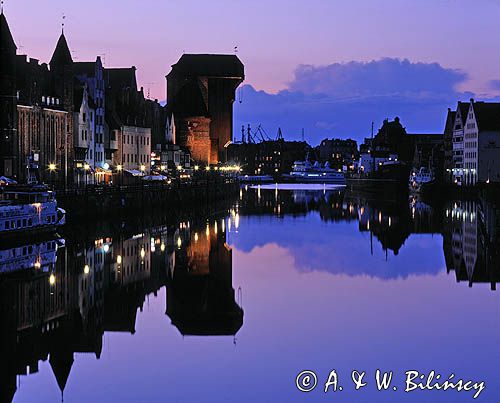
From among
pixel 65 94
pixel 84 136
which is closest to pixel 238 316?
pixel 65 94

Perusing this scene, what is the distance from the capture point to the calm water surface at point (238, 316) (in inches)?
774

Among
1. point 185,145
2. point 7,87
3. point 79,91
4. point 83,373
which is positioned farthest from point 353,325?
point 185,145

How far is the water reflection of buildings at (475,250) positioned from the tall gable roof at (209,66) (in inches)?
2832

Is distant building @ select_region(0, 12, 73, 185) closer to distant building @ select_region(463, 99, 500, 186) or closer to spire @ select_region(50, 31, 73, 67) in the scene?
spire @ select_region(50, 31, 73, 67)

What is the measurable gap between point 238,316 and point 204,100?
103 meters

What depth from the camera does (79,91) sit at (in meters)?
79.8

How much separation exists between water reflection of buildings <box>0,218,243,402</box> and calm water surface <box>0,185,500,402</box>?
0.07 metres

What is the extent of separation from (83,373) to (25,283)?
1241cm

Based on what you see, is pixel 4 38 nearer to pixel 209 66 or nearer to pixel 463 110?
pixel 209 66

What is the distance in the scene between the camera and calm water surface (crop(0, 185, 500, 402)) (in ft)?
64.5

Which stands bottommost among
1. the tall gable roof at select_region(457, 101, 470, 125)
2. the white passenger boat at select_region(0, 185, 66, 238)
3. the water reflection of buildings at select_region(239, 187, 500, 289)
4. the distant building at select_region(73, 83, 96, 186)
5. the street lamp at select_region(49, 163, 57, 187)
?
the water reflection of buildings at select_region(239, 187, 500, 289)

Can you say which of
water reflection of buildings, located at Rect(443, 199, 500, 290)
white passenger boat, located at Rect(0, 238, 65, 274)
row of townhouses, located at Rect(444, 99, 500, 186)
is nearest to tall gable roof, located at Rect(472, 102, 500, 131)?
row of townhouses, located at Rect(444, 99, 500, 186)

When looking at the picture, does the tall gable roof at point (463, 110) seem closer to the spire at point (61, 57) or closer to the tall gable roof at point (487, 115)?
the tall gable roof at point (487, 115)

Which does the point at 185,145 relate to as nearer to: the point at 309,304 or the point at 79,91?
the point at 79,91
